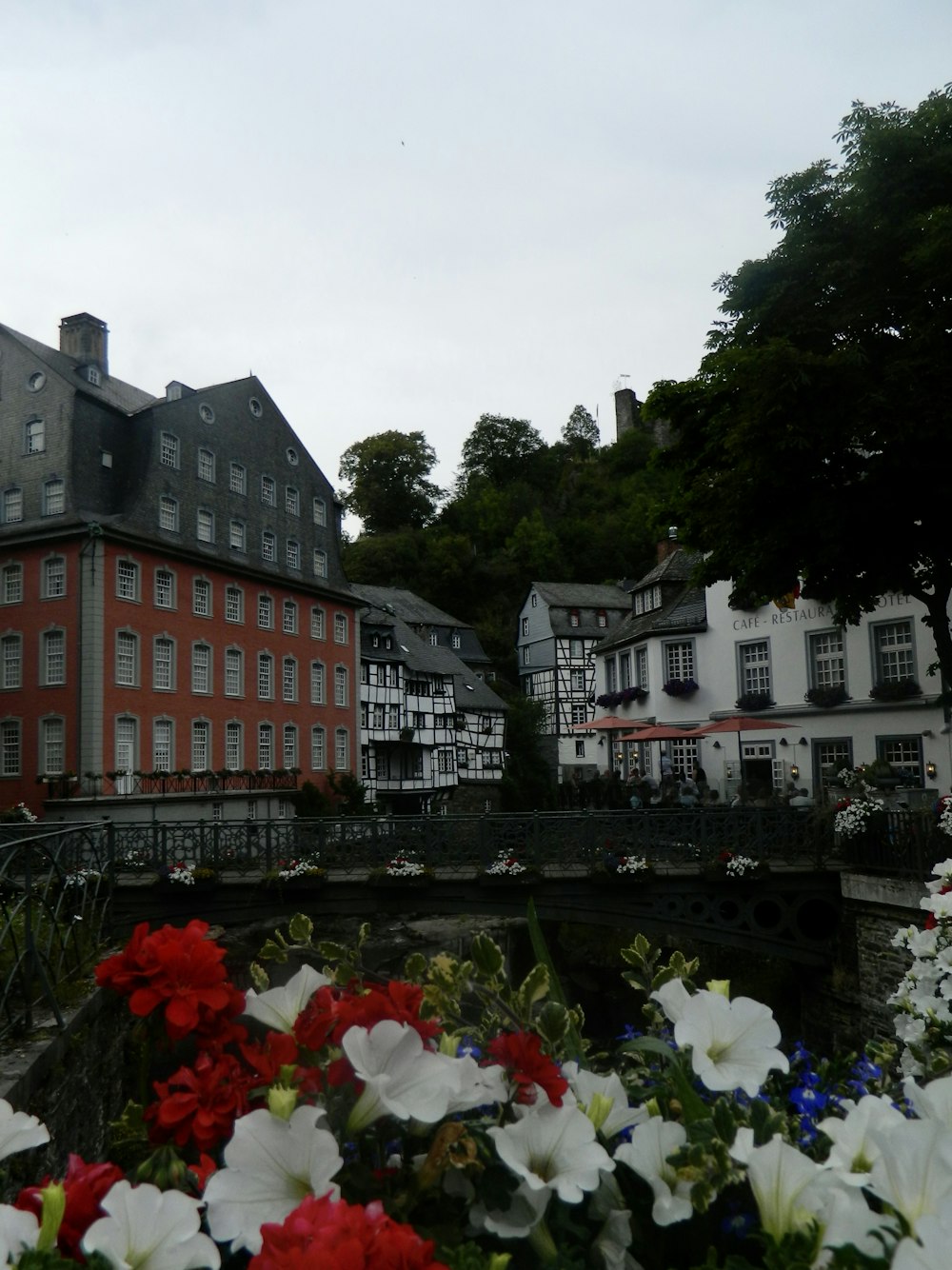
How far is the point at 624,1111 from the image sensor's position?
1632mm

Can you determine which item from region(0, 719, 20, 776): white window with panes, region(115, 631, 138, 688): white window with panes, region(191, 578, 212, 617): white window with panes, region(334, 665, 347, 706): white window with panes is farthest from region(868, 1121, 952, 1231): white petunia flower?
region(334, 665, 347, 706): white window with panes

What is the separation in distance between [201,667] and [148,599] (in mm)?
3439

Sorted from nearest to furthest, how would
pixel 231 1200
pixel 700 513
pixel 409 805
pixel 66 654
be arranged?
1. pixel 231 1200
2. pixel 700 513
3. pixel 66 654
4. pixel 409 805

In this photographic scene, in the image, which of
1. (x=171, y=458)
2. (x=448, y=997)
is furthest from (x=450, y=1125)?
(x=171, y=458)

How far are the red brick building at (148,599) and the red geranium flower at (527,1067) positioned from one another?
31222mm

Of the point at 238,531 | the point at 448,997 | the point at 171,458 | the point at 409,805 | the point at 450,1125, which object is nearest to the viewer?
the point at 450,1125

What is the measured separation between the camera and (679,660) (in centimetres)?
3456

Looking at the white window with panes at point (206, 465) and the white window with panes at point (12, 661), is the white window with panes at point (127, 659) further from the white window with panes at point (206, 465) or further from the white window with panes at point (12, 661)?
the white window with panes at point (206, 465)

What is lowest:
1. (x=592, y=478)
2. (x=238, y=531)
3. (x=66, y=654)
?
(x=66, y=654)

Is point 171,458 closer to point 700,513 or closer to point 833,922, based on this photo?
point 700,513

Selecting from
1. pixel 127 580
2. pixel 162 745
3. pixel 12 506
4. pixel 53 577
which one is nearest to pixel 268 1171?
pixel 127 580

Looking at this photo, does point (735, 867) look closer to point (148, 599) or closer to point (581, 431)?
point (148, 599)

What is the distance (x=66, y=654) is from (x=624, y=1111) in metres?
34.2

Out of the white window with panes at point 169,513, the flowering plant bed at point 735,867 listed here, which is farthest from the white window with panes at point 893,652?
the white window with panes at point 169,513
